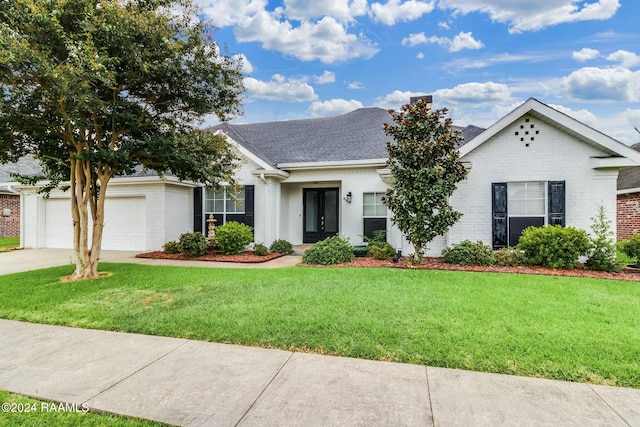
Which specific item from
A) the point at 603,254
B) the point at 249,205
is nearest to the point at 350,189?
the point at 249,205

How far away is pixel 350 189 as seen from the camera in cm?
1195

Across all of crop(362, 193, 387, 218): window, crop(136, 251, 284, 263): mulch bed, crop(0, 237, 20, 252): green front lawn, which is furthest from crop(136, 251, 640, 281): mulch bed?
crop(0, 237, 20, 252): green front lawn

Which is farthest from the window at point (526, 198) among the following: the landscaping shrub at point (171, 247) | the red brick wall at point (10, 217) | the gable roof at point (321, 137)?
the red brick wall at point (10, 217)

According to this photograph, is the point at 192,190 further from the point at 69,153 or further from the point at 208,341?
the point at 208,341

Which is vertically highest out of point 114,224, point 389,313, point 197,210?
point 197,210

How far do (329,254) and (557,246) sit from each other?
5.73 meters

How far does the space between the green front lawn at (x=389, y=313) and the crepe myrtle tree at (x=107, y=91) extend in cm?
269

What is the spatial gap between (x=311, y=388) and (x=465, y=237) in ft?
27.8

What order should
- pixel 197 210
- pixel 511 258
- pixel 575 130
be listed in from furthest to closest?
pixel 197 210
pixel 575 130
pixel 511 258

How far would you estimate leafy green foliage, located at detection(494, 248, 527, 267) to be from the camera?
340 inches

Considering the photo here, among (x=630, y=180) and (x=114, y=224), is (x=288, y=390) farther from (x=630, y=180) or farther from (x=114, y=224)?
(x=630, y=180)

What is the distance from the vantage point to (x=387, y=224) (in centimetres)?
1153

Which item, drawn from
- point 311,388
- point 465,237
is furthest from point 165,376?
point 465,237

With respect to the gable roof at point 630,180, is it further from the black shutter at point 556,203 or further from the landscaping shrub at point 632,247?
the black shutter at point 556,203
